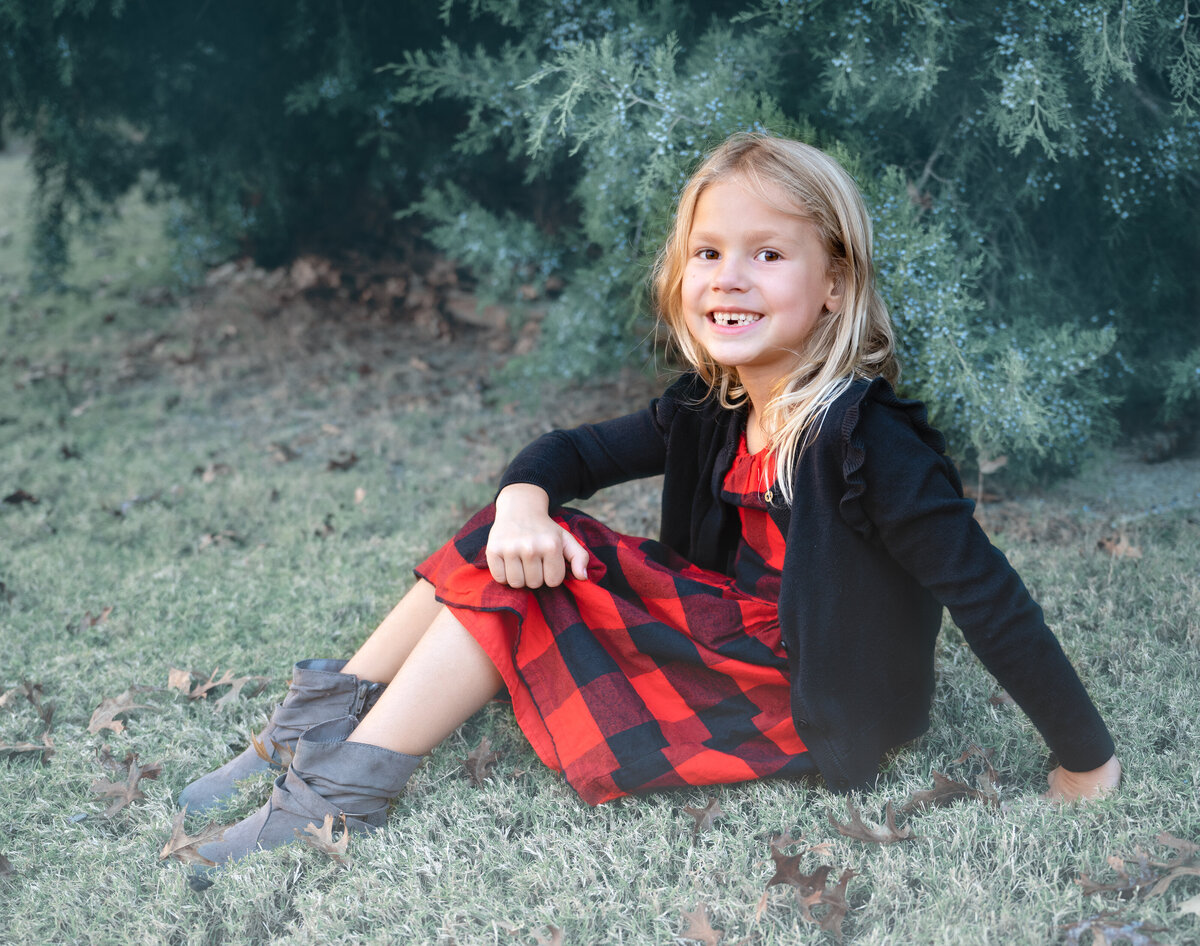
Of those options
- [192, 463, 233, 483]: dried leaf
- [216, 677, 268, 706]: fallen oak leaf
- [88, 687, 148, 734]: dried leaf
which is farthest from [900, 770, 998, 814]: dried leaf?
[192, 463, 233, 483]: dried leaf

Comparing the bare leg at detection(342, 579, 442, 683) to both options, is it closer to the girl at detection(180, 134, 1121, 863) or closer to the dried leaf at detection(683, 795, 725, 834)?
the girl at detection(180, 134, 1121, 863)

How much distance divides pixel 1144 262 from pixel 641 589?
2.62 meters

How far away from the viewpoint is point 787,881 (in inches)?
67.0

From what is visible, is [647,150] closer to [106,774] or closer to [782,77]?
[782,77]

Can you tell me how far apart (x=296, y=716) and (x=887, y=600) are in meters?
1.31

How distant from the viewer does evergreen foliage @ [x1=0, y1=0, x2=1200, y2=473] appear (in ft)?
9.54

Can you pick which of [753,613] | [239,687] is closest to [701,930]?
[753,613]

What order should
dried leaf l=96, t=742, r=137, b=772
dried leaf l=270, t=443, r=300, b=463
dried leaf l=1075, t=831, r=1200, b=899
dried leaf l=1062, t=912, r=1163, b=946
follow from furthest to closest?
dried leaf l=270, t=443, r=300, b=463
dried leaf l=96, t=742, r=137, b=772
dried leaf l=1075, t=831, r=1200, b=899
dried leaf l=1062, t=912, r=1163, b=946

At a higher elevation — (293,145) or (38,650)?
(293,145)

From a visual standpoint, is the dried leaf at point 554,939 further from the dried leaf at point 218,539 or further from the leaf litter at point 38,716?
the dried leaf at point 218,539

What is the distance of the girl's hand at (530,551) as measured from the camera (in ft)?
6.15

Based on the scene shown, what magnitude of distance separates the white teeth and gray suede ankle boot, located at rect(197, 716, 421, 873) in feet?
3.52

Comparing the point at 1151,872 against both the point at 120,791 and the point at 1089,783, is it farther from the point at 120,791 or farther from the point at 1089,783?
the point at 120,791

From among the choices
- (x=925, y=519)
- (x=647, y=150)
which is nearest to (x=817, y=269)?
(x=925, y=519)
